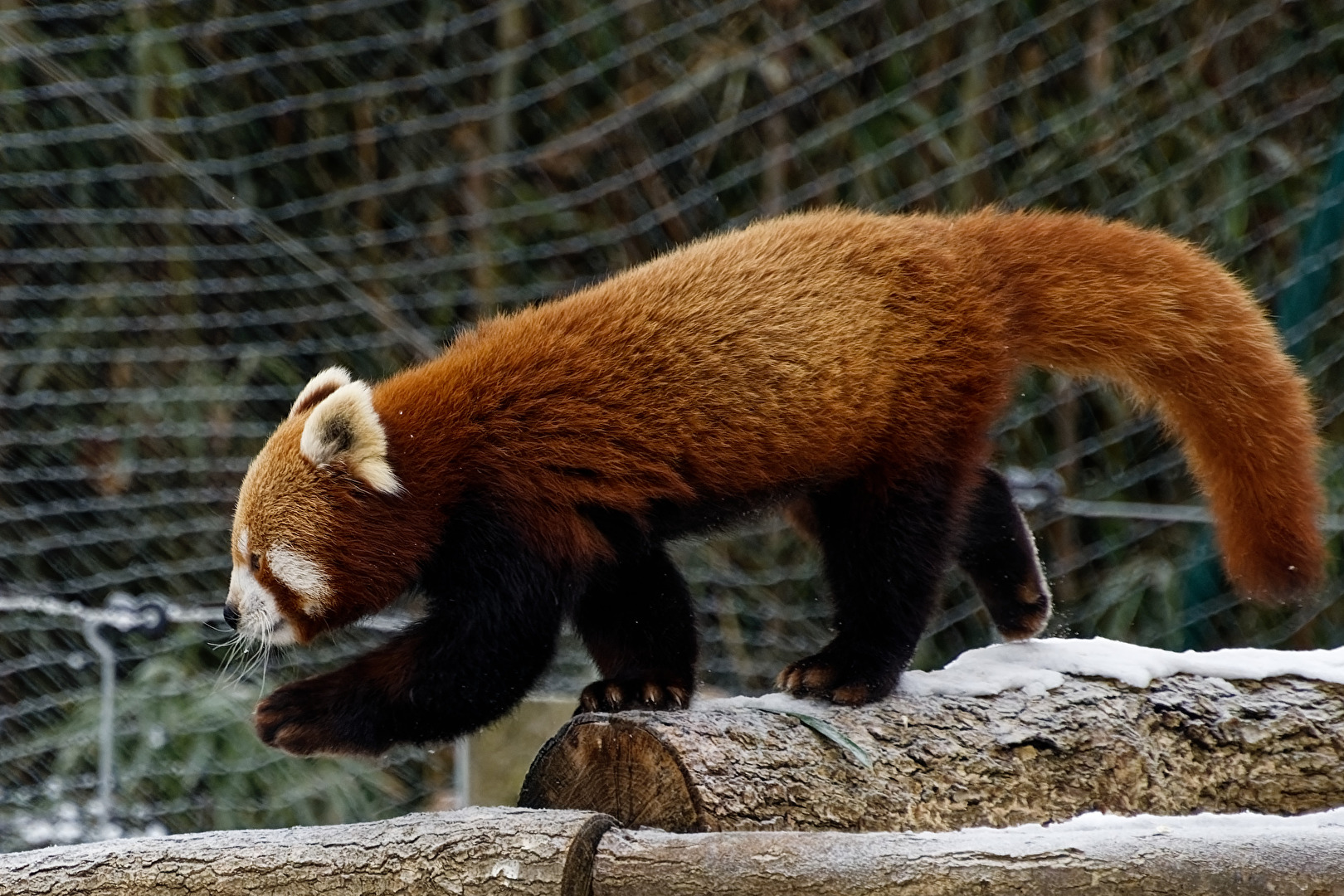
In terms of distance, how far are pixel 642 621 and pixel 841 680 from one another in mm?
307

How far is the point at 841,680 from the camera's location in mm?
2043

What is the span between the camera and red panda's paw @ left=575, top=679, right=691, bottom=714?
6.74 ft

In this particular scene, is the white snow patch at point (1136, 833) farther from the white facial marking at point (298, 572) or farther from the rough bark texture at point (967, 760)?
the white facial marking at point (298, 572)

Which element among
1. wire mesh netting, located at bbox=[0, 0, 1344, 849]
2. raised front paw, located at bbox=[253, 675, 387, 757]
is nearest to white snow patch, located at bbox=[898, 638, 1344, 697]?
raised front paw, located at bbox=[253, 675, 387, 757]

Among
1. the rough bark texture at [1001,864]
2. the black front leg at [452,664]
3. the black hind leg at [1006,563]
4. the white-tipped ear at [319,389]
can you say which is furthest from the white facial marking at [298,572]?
the black hind leg at [1006,563]

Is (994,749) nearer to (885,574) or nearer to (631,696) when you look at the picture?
(885,574)

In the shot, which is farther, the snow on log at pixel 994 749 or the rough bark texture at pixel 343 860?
the snow on log at pixel 994 749

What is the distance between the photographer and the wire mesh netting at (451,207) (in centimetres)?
382

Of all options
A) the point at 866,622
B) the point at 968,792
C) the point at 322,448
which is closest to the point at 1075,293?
the point at 866,622

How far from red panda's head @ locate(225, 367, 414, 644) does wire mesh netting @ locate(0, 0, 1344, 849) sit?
5.64 feet

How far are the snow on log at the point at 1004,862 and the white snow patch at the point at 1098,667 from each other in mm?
576

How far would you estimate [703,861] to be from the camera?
4.73ft

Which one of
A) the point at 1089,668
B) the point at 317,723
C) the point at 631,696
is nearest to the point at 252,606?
the point at 317,723

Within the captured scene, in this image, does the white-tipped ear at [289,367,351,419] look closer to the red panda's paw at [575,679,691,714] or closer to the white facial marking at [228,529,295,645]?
the white facial marking at [228,529,295,645]
